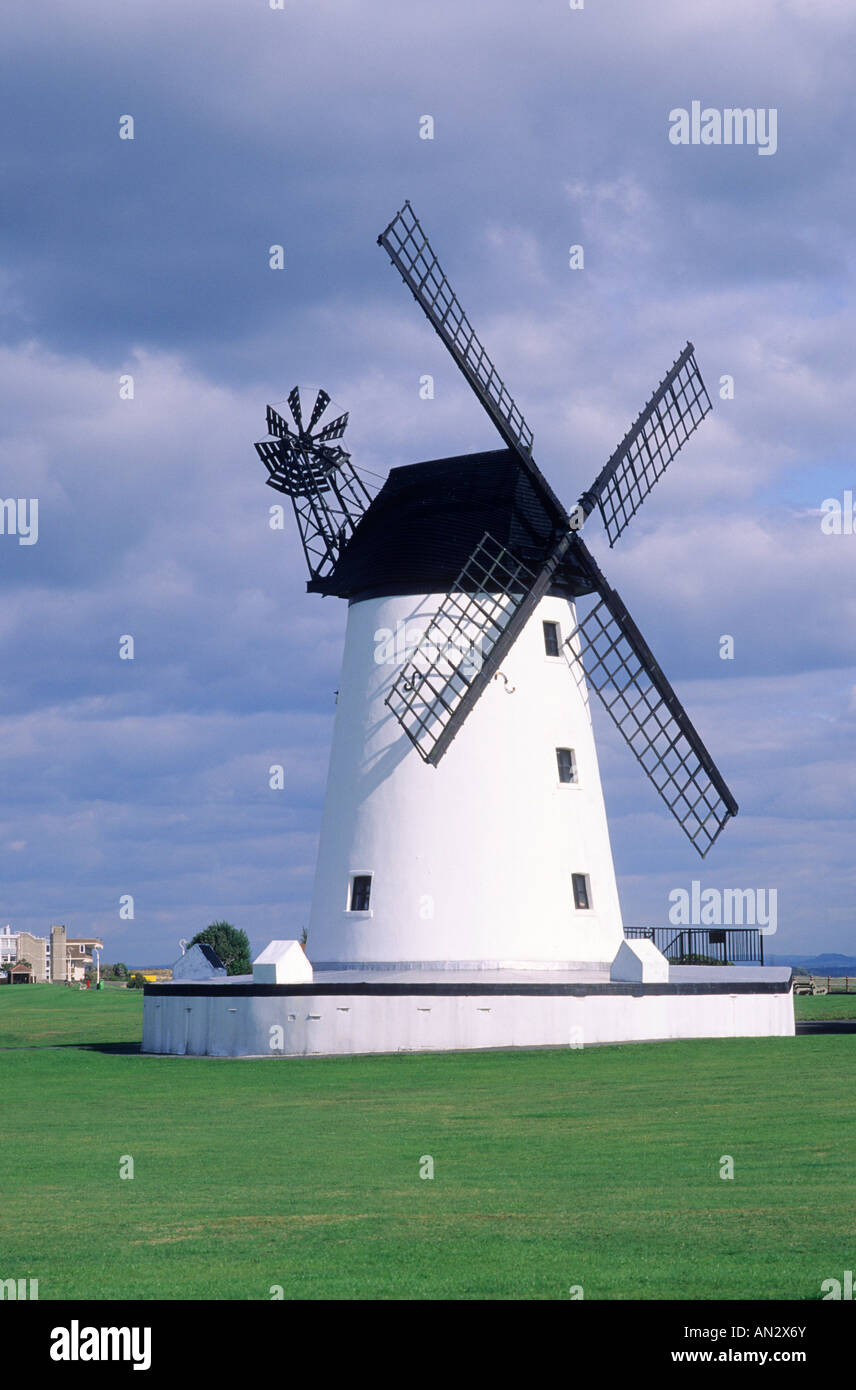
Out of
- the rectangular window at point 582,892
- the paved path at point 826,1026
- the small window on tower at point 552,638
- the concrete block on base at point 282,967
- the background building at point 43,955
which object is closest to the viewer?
the concrete block on base at point 282,967

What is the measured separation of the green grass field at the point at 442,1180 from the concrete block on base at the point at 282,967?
3.84 meters

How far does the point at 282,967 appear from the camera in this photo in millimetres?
33438

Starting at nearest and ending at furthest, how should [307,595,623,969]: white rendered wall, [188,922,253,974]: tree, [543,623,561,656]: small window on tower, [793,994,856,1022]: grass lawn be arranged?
1. [307,595,623,969]: white rendered wall
2. [543,623,561,656]: small window on tower
3. [793,994,856,1022]: grass lawn
4. [188,922,253,974]: tree

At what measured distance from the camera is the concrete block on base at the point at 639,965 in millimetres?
35125

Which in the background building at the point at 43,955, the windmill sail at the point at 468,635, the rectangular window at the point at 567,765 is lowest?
the background building at the point at 43,955

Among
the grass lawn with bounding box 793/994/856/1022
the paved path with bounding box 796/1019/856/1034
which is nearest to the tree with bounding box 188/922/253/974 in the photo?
the grass lawn with bounding box 793/994/856/1022

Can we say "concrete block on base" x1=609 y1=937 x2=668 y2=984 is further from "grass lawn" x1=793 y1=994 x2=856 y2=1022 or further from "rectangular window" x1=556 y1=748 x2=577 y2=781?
"grass lawn" x1=793 y1=994 x2=856 y2=1022

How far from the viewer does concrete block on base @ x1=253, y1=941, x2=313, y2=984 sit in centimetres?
3338

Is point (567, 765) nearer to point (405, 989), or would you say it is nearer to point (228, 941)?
point (405, 989)

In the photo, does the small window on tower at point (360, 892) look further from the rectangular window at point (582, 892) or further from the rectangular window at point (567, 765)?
the rectangular window at point (567, 765)

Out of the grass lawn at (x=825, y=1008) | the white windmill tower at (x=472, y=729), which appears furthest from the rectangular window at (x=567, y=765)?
the grass lawn at (x=825, y=1008)

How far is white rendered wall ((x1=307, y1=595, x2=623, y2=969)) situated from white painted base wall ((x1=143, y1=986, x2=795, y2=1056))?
6.87 feet
